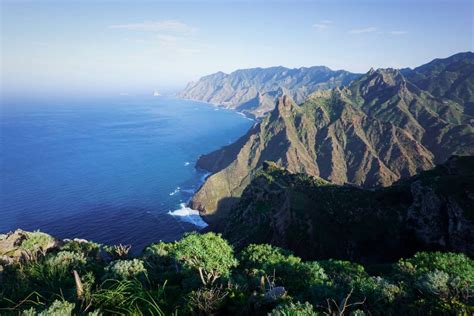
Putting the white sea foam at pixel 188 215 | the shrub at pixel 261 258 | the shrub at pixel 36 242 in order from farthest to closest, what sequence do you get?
1. the white sea foam at pixel 188 215
2. the shrub at pixel 36 242
3. the shrub at pixel 261 258

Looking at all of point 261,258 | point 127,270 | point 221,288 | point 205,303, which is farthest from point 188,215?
point 205,303

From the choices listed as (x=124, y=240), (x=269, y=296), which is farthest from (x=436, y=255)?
(x=124, y=240)

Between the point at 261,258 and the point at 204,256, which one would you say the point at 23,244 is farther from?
the point at 261,258

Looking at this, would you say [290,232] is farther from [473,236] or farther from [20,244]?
[20,244]

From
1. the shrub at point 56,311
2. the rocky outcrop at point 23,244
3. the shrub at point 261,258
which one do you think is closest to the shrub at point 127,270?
the shrub at point 56,311

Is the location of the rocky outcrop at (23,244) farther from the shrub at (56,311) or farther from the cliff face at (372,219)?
the cliff face at (372,219)

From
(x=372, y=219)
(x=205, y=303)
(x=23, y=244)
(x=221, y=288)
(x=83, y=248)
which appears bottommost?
(x=372, y=219)
